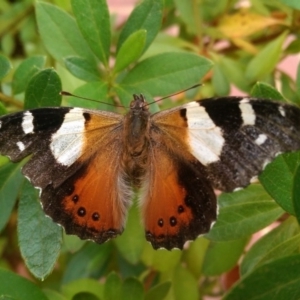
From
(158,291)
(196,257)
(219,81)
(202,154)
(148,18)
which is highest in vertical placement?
(148,18)

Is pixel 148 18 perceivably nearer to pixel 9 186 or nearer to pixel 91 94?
pixel 91 94

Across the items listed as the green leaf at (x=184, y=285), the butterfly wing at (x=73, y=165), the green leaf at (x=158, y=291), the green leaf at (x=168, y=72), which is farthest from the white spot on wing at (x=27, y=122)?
the green leaf at (x=184, y=285)

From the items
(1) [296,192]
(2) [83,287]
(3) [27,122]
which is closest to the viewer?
(1) [296,192]

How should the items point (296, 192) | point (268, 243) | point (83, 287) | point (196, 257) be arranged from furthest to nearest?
point (196, 257) < point (83, 287) < point (268, 243) < point (296, 192)

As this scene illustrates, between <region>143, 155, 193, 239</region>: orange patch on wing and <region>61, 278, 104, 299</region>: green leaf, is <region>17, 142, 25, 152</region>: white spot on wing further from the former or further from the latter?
<region>61, 278, 104, 299</region>: green leaf

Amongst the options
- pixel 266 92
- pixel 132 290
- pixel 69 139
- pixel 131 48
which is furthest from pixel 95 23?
pixel 132 290

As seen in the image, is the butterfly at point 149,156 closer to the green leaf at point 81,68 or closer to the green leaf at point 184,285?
the green leaf at point 81,68
